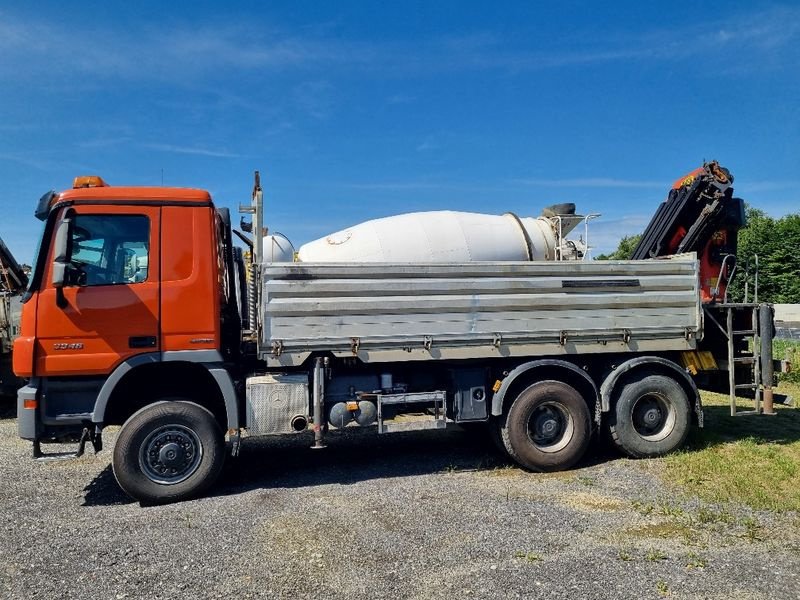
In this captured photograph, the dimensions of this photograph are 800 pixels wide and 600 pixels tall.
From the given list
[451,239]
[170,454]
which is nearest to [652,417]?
[451,239]

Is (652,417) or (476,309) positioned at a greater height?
(476,309)

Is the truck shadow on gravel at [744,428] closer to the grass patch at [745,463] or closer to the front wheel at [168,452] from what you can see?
the grass patch at [745,463]

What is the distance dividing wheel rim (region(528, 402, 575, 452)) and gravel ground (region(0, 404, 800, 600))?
1.18 ft

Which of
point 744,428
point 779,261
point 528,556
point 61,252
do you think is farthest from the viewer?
point 779,261

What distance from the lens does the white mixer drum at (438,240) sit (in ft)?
25.7

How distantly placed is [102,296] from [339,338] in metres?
2.27

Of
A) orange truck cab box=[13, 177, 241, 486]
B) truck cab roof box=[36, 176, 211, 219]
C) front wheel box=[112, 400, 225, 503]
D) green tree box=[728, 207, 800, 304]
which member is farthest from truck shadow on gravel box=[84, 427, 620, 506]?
green tree box=[728, 207, 800, 304]

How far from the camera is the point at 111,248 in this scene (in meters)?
6.13

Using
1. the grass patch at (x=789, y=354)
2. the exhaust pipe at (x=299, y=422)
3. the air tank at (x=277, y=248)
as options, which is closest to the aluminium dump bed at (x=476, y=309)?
the exhaust pipe at (x=299, y=422)

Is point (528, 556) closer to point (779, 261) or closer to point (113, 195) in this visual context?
point (113, 195)

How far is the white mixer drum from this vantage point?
309 inches

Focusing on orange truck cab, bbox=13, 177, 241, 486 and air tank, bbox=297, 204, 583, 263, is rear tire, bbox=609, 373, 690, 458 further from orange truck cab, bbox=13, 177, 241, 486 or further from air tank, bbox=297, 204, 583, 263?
orange truck cab, bbox=13, 177, 241, 486

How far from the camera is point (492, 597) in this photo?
4047 millimetres

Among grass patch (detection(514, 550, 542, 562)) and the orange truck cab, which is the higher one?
the orange truck cab
